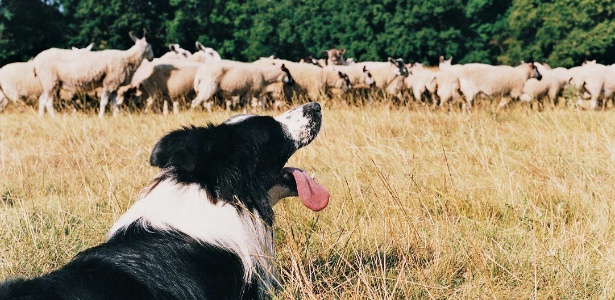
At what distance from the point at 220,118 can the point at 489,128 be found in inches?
191

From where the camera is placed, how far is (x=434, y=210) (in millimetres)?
4898

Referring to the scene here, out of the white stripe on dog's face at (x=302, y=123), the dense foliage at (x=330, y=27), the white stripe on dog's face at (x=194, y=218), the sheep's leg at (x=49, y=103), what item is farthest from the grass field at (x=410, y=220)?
the dense foliage at (x=330, y=27)

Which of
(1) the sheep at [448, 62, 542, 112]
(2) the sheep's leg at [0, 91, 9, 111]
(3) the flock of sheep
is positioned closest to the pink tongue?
(3) the flock of sheep

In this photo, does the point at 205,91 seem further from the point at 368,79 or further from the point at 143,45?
the point at 368,79

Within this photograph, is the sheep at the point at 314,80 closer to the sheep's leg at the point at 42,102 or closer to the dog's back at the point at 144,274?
the sheep's leg at the point at 42,102

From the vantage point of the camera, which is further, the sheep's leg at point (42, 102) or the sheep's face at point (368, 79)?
the sheep's face at point (368, 79)

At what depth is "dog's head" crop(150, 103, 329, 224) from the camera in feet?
8.81

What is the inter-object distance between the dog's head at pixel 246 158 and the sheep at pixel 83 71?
10932 millimetres

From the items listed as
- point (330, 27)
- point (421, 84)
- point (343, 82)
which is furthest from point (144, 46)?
point (330, 27)

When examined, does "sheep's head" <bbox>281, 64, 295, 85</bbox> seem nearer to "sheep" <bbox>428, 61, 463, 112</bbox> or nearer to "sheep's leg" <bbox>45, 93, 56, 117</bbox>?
"sheep" <bbox>428, 61, 463, 112</bbox>

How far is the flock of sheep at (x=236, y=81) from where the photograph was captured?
1442 cm

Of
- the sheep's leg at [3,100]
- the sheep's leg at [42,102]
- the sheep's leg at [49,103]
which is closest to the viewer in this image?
the sheep's leg at [49,103]

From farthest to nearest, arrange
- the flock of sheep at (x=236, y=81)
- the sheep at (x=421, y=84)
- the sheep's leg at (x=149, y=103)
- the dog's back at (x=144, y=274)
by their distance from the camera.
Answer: the sheep at (x=421, y=84) < the sheep's leg at (x=149, y=103) < the flock of sheep at (x=236, y=81) < the dog's back at (x=144, y=274)

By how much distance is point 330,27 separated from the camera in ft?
154
